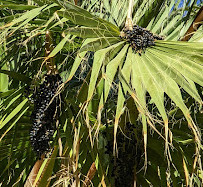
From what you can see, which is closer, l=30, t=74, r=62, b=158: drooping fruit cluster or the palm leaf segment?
the palm leaf segment

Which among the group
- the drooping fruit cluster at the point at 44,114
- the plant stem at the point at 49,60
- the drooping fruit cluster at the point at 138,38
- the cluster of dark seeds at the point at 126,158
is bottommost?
the cluster of dark seeds at the point at 126,158

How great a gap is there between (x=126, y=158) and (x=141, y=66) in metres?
0.40

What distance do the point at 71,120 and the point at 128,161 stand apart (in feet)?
0.98

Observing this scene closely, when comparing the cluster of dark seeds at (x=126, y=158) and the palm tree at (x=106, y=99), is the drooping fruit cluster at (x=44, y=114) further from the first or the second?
the cluster of dark seeds at (x=126, y=158)

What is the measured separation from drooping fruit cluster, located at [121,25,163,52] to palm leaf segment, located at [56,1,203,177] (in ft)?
0.07

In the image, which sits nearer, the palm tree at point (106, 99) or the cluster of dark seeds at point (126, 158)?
the palm tree at point (106, 99)

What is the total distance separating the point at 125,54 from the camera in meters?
1.62

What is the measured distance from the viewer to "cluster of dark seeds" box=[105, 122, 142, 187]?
1688 millimetres

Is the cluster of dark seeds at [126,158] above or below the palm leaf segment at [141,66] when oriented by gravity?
below

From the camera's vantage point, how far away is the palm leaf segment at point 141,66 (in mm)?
1418

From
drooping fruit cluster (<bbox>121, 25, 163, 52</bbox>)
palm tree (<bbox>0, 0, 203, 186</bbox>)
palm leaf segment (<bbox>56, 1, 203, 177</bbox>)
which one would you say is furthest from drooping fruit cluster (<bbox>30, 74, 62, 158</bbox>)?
drooping fruit cluster (<bbox>121, 25, 163, 52</bbox>)

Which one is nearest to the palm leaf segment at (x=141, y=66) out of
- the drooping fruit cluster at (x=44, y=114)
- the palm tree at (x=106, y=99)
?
the palm tree at (x=106, y=99)

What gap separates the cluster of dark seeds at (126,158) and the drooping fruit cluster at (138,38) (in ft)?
1.09

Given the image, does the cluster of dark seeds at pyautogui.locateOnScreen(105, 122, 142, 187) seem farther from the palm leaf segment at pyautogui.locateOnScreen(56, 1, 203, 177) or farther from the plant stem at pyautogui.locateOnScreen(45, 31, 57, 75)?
the plant stem at pyautogui.locateOnScreen(45, 31, 57, 75)
